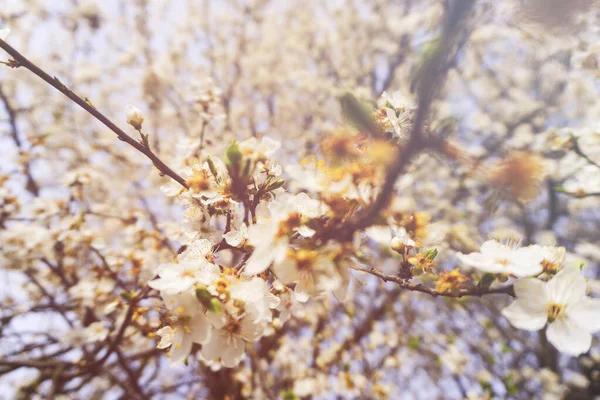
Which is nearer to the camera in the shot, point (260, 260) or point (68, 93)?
point (260, 260)

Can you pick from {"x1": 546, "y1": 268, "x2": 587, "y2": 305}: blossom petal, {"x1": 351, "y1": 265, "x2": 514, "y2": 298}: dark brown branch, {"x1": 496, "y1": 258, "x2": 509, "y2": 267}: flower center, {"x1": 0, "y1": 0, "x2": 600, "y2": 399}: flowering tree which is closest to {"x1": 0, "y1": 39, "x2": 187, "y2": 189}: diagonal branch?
{"x1": 0, "y1": 0, "x2": 600, "y2": 399}: flowering tree

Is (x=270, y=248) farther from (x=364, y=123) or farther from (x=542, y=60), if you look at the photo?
(x=542, y=60)

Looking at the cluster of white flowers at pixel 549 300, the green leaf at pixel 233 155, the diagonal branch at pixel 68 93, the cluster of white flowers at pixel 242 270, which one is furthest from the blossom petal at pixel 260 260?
the cluster of white flowers at pixel 549 300

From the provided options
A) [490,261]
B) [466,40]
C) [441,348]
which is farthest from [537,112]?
[466,40]

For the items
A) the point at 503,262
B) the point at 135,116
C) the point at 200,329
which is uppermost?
the point at 135,116

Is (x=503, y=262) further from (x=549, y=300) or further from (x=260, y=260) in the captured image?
(x=260, y=260)

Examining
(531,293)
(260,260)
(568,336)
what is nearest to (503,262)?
(531,293)
